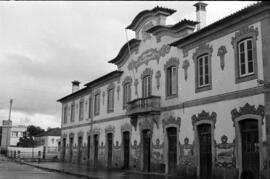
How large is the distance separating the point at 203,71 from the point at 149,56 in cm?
613

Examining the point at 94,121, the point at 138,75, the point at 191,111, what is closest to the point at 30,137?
the point at 94,121

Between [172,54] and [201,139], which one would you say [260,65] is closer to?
[201,139]

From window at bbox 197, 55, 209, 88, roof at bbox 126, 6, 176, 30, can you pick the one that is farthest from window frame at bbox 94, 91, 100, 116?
window at bbox 197, 55, 209, 88

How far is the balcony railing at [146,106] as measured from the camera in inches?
899

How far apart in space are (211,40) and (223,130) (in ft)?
14.8

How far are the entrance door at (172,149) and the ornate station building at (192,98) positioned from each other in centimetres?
6

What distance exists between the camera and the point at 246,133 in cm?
1652

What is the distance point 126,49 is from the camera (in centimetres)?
2800

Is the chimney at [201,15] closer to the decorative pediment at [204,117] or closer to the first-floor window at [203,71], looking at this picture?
the first-floor window at [203,71]

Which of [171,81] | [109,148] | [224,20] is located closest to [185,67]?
[171,81]

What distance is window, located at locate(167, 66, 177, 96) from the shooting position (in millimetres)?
21980

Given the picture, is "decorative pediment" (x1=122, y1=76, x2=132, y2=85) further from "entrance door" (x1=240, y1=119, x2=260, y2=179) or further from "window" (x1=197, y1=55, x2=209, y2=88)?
"entrance door" (x1=240, y1=119, x2=260, y2=179)

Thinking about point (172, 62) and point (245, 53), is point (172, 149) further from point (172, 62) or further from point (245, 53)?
point (245, 53)

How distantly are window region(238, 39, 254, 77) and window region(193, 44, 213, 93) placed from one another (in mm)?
2143
